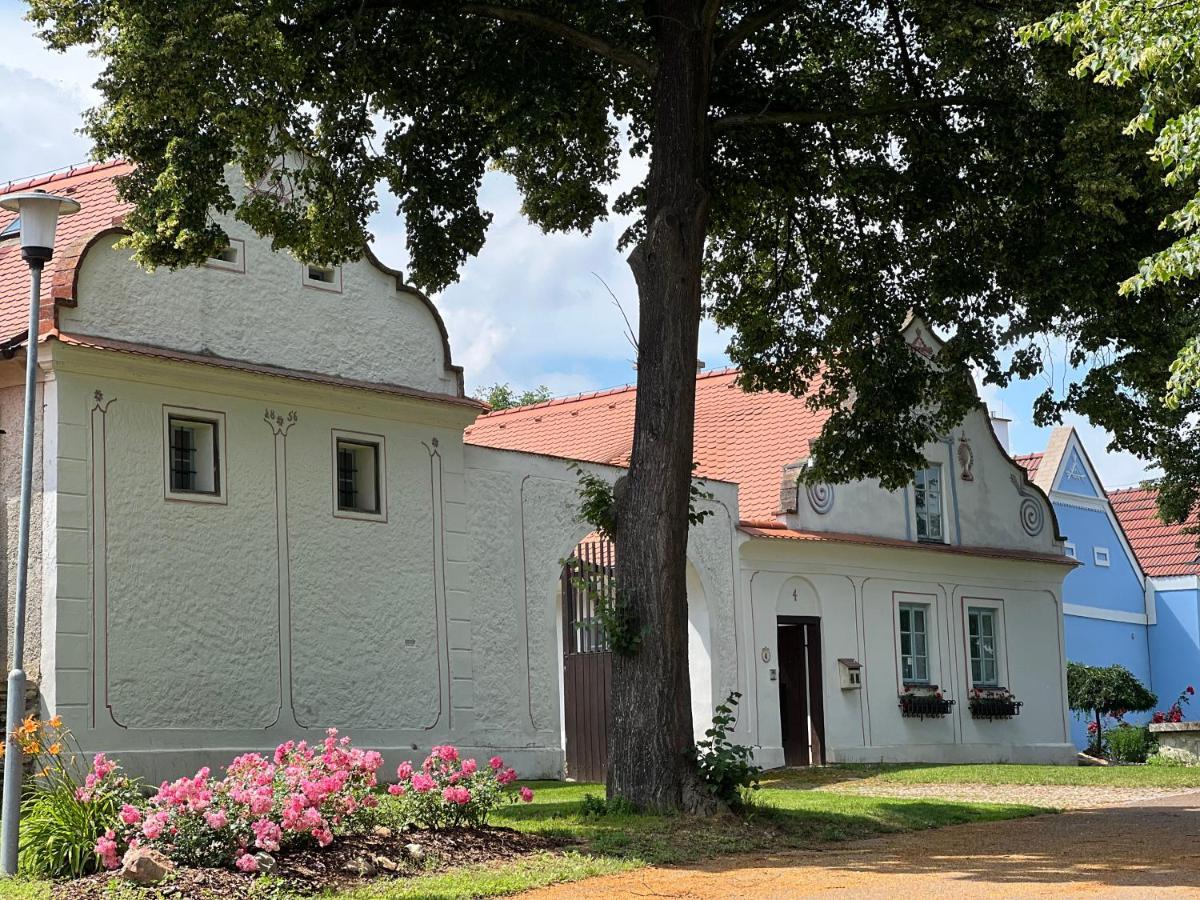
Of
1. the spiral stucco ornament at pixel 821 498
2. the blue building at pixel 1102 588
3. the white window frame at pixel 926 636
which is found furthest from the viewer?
the blue building at pixel 1102 588

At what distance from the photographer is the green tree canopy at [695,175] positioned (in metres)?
13.1

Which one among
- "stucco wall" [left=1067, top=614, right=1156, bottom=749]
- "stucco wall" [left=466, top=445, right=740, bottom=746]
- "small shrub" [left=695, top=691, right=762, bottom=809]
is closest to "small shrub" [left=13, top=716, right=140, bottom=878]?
"small shrub" [left=695, top=691, right=762, bottom=809]

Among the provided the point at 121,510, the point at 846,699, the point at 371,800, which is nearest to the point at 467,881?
the point at 371,800

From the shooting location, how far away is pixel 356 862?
10727mm

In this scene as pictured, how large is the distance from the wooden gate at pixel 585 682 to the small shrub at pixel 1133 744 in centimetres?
1065

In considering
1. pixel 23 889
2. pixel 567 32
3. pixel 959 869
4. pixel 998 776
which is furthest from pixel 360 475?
pixel 959 869

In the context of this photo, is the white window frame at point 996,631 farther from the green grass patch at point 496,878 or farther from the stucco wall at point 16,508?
the green grass patch at point 496,878

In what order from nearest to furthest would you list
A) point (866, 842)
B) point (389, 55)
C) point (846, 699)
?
point (866, 842)
point (389, 55)
point (846, 699)

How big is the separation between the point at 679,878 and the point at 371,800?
2.36 metres

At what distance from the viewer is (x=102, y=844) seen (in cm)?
1018

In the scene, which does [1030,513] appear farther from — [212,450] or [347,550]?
[212,450]

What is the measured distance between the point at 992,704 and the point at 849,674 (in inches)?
163

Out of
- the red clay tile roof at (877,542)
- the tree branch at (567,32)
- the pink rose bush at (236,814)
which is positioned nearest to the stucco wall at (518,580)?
the red clay tile roof at (877,542)

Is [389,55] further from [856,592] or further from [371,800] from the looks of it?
[856,592]
